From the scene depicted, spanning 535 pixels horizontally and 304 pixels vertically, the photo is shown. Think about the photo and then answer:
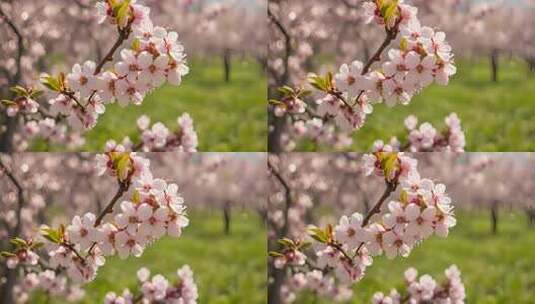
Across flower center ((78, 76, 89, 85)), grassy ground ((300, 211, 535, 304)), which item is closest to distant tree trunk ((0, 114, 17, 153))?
flower center ((78, 76, 89, 85))

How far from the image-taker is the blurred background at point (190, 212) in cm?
428

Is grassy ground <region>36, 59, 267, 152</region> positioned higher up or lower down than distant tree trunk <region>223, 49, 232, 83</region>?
lower down

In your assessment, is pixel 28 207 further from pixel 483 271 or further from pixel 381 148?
pixel 483 271

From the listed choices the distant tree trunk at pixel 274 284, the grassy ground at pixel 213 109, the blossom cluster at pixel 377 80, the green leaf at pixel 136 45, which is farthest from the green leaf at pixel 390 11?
the distant tree trunk at pixel 274 284

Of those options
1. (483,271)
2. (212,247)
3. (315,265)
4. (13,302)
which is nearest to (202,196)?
(212,247)

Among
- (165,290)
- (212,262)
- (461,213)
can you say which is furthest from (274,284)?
(461,213)

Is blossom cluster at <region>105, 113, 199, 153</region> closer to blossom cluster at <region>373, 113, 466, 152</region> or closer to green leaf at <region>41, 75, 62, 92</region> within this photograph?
green leaf at <region>41, 75, 62, 92</region>

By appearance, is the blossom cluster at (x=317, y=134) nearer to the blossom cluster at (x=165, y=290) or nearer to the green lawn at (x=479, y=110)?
the green lawn at (x=479, y=110)

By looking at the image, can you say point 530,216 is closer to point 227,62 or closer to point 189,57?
point 227,62

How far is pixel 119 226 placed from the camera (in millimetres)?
4180

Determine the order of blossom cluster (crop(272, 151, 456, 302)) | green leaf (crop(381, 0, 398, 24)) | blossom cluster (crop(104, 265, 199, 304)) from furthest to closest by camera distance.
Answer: blossom cluster (crop(104, 265, 199, 304))
green leaf (crop(381, 0, 398, 24))
blossom cluster (crop(272, 151, 456, 302))

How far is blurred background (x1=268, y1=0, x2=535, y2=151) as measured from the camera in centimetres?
428

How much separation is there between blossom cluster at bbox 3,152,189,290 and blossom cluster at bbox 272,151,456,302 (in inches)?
18.3

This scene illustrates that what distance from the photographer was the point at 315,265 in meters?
4.34
